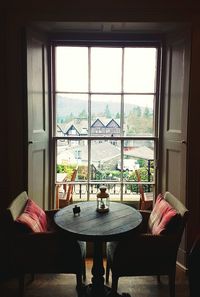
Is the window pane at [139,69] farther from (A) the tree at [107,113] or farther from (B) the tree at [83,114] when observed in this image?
(B) the tree at [83,114]

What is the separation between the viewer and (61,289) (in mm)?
2557

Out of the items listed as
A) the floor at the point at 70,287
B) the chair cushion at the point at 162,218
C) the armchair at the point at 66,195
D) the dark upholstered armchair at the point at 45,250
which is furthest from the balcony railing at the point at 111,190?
the dark upholstered armchair at the point at 45,250

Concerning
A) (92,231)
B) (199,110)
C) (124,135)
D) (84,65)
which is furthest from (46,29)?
(92,231)

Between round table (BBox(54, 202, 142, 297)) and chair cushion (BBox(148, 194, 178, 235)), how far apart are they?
13 cm

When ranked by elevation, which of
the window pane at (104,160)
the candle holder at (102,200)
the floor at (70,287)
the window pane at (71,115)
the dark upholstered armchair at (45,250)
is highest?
the window pane at (71,115)

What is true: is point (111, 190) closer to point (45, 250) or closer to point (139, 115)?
point (139, 115)

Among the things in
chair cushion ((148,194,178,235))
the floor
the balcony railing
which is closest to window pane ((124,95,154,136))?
the balcony railing

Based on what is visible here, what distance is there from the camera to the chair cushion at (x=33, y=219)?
2183 mm

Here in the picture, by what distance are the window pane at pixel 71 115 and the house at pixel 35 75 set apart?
19.2 inches

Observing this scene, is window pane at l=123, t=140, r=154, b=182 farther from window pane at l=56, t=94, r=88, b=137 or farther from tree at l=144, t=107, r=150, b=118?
window pane at l=56, t=94, r=88, b=137

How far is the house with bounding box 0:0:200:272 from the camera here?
2.61 metres

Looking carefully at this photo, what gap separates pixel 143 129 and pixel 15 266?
72.6 inches

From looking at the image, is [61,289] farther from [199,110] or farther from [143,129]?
[199,110]

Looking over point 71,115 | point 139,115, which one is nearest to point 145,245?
point 139,115
